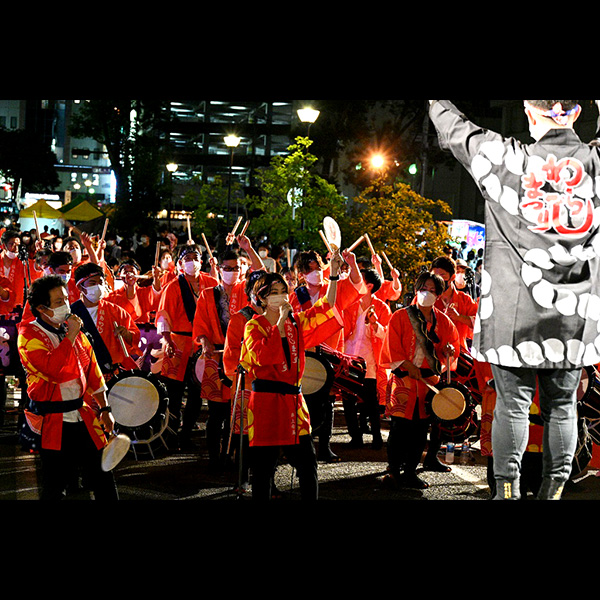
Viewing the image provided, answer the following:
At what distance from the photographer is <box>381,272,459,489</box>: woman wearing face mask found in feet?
22.3

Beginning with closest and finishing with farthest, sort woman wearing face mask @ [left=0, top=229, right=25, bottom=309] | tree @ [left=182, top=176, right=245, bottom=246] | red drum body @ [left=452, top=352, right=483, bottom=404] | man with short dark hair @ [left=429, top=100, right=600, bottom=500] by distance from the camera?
1. man with short dark hair @ [left=429, top=100, right=600, bottom=500]
2. red drum body @ [left=452, top=352, right=483, bottom=404]
3. woman wearing face mask @ [left=0, top=229, right=25, bottom=309]
4. tree @ [left=182, top=176, right=245, bottom=246]

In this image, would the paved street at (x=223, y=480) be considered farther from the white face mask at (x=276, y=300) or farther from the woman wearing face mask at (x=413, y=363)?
the white face mask at (x=276, y=300)

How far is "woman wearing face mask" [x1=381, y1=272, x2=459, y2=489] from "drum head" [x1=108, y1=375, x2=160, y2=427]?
1730 mm

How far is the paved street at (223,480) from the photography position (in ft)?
21.4

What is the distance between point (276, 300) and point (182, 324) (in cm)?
347

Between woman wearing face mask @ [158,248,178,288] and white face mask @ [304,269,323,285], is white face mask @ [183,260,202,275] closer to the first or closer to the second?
woman wearing face mask @ [158,248,178,288]

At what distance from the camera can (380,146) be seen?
64.1 ft

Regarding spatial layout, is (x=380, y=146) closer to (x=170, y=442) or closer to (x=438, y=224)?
(x=438, y=224)

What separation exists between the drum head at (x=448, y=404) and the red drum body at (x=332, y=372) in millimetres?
812

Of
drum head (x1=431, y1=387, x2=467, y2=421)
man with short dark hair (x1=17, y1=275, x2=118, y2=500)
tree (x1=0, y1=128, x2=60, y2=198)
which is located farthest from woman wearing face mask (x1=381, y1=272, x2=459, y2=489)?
tree (x1=0, y1=128, x2=60, y2=198)

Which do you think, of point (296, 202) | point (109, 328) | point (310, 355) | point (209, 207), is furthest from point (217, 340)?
point (209, 207)

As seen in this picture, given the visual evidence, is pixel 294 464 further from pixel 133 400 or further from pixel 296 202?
pixel 296 202

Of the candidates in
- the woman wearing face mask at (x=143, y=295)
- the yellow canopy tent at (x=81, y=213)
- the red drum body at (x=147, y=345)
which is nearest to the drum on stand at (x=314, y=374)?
the red drum body at (x=147, y=345)

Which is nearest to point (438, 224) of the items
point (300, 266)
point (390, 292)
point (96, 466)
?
point (390, 292)
